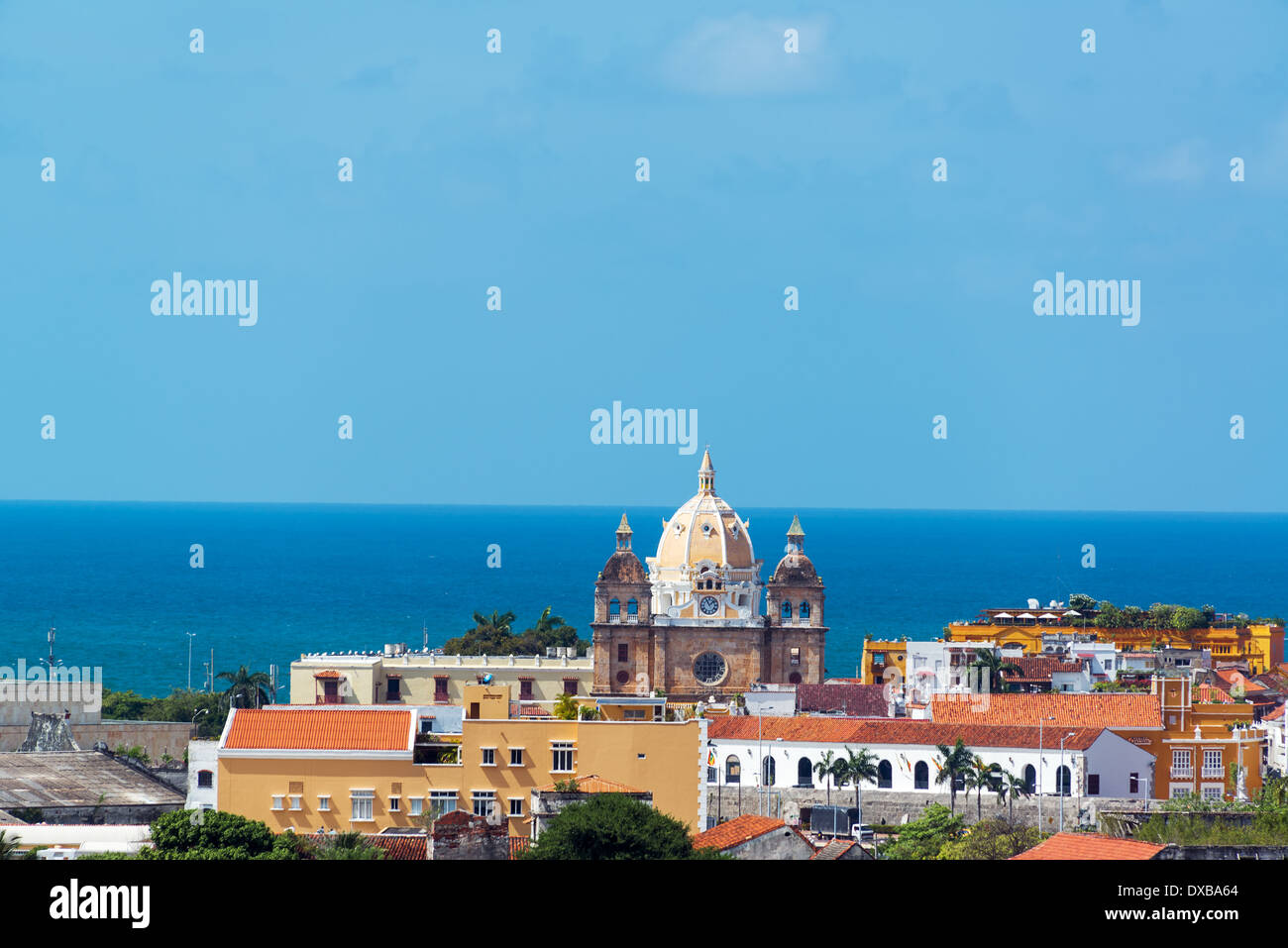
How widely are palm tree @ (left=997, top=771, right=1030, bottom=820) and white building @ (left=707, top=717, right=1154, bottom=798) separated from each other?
11.7 inches

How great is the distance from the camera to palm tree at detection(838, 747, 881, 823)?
56094 millimetres

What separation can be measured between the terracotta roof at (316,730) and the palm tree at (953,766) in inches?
576

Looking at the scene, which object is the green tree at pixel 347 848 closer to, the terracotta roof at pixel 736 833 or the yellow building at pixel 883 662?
the terracotta roof at pixel 736 833

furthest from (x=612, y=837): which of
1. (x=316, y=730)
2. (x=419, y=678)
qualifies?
(x=419, y=678)

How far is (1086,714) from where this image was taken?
58969 mm

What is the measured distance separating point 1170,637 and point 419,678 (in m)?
33.7

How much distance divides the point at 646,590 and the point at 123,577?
4876 inches

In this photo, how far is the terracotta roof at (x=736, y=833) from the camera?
41.3m

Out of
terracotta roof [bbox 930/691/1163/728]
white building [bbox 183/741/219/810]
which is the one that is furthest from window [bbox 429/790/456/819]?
terracotta roof [bbox 930/691/1163/728]

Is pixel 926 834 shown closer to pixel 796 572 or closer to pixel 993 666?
pixel 993 666

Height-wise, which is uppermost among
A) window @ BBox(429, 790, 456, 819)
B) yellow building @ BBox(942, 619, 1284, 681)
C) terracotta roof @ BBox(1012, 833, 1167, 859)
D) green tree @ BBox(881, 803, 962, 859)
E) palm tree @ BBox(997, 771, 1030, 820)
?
yellow building @ BBox(942, 619, 1284, 681)

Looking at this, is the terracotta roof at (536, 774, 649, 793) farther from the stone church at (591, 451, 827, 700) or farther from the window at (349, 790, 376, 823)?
the stone church at (591, 451, 827, 700)

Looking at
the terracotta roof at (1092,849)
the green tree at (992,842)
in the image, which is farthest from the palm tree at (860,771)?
the terracotta roof at (1092,849)

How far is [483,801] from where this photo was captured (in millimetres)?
46000
